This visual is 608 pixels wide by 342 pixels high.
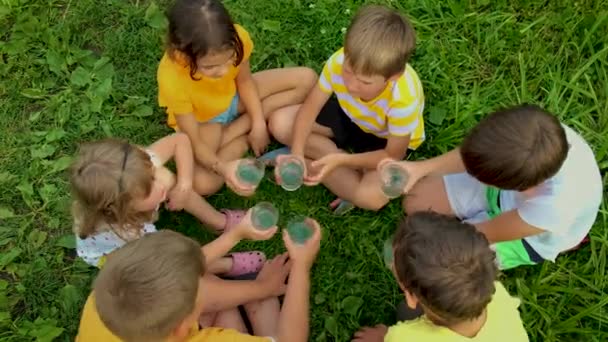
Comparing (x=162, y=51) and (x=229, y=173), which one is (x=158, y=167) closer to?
(x=229, y=173)

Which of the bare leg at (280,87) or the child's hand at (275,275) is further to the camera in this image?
the bare leg at (280,87)

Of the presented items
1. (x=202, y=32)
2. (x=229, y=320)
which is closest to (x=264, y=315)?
(x=229, y=320)

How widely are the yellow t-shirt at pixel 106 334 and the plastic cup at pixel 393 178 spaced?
113 cm

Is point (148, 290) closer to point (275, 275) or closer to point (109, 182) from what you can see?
point (109, 182)

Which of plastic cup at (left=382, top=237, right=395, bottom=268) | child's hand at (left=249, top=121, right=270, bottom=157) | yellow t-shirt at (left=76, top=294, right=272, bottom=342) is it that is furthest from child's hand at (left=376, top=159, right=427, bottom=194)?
yellow t-shirt at (left=76, top=294, right=272, bottom=342)

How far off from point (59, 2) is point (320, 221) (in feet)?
7.43

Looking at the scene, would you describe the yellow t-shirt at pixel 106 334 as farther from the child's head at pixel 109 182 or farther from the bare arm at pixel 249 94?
the bare arm at pixel 249 94

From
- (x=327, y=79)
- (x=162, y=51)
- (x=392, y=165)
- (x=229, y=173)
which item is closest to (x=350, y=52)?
(x=327, y=79)

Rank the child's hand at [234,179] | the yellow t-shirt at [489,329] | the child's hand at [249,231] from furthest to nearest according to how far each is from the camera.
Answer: the child's hand at [234,179] < the child's hand at [249,231] < the yellow t-shirt at [489,329]

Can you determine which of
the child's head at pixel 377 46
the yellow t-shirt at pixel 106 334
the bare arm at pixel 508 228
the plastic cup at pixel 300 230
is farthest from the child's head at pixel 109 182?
the bare arm at pixel 508 228

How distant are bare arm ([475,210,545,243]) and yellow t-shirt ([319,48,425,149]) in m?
0.60

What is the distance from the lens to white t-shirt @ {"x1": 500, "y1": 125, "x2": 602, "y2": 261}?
2.94 metres

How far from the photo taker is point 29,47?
14.2ft

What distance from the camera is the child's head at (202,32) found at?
10.1ft
